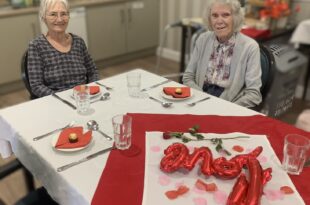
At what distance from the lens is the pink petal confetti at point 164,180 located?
105 cm

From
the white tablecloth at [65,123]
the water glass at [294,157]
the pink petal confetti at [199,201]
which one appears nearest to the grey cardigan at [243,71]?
the white tablecloth at [65,123]

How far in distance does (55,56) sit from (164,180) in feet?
3.89

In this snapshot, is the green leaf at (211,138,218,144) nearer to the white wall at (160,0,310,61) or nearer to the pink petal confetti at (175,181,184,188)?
the pink petal confetti at (175,181,184,188)

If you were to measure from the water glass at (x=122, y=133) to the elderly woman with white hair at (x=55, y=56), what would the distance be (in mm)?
785

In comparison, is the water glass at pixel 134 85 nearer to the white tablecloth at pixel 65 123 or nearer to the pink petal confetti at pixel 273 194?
the white tablecloth at pixel 65 123

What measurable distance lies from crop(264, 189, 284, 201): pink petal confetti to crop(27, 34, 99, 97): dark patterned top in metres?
1.27

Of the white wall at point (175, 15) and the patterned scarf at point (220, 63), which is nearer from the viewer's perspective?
the patterned scarf at point (220, 63)

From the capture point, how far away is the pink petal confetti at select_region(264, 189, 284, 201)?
39.5 inches

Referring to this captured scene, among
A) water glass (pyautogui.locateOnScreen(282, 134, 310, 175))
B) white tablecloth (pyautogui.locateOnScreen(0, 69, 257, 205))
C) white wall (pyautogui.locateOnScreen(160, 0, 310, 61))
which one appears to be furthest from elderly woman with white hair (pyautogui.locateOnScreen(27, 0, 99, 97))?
white wall (pyautogui.locateOnScreen(160, 0, 310, 61))

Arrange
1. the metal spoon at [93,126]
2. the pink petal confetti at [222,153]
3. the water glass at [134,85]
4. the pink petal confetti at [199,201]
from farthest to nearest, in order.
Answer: the water glass at [134,85] → the metal spoon at [93,126] → the pink petal confetti at [222,153] → the pink petal confetti at [199,201]

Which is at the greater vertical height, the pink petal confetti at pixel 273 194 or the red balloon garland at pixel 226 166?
the red balloon garland at pixel 226 166

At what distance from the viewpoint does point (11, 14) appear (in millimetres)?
3264

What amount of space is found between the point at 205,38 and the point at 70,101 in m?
0.87

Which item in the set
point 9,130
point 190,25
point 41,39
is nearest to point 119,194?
point 9,130
